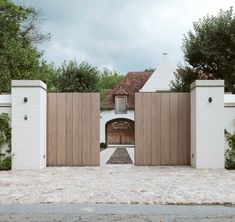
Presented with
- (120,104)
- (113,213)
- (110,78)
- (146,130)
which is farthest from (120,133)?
(113,213)

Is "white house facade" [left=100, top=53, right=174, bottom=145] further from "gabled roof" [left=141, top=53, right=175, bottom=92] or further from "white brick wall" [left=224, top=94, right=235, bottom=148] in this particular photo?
"white brick wall" [left=224, top=94, right=235, bottom=148]

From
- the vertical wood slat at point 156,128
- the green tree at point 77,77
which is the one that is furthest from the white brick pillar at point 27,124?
the green tree at point 77,77

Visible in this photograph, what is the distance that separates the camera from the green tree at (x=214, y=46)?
1931 cm

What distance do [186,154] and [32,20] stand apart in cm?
2418

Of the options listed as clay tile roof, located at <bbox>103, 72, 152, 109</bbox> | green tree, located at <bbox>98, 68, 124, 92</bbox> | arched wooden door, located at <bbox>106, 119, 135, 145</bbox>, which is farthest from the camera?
green tree, located at <bbox>98, 68, 124, 92</bbox>

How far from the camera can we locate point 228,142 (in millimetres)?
12133

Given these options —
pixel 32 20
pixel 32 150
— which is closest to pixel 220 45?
pixel 32 150

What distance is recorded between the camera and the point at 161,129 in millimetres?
12672

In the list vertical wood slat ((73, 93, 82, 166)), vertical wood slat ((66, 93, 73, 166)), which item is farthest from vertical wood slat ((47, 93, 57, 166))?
vertical wood slat ((73, 93, 82, 166))

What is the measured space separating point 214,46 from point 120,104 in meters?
17.1

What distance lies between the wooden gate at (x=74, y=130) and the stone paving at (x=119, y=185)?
2.06 ft

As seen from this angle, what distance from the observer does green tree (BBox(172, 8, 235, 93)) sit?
19.3 m

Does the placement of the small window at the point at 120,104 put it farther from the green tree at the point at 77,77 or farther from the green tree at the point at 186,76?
the green tree at the point at 186,76

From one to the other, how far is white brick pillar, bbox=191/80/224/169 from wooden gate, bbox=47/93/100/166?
2.82 metres
